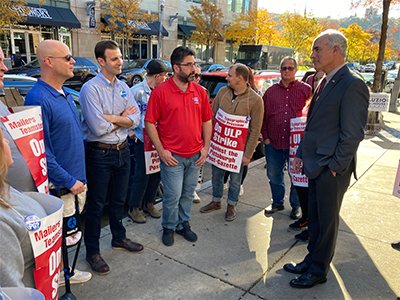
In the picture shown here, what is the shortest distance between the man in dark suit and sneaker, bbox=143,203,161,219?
1859 mm

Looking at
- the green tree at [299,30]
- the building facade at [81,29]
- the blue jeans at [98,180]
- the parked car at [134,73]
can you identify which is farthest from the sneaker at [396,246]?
the green tree at [299,30]

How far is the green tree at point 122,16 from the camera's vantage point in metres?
22.5

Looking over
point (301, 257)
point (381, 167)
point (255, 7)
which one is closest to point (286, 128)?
point (301, 257)

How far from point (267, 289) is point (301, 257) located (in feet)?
2.16

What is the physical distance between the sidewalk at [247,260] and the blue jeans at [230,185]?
22 cm

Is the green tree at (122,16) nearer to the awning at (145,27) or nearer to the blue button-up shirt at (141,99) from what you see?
the awning at (145,27)

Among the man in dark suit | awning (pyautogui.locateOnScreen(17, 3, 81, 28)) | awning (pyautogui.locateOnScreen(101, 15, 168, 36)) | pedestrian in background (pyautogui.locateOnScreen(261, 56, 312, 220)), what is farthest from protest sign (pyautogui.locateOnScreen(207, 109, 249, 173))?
awning (pyautogui.locateOnScreen(101, 15, 168, 36))

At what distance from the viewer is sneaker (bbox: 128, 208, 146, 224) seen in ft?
13.1

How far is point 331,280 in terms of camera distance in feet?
9.76

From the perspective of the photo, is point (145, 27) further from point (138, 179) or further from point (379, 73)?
point (138, 179)

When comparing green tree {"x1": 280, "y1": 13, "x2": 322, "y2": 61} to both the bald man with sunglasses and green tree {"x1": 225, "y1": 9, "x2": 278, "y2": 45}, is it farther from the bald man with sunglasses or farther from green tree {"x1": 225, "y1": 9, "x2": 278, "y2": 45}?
the bald man with sunglasses

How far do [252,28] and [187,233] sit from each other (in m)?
33.6

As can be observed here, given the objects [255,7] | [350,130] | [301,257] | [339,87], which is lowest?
[301,257]

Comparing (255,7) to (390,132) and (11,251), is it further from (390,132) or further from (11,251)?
Answer: (11,251)
